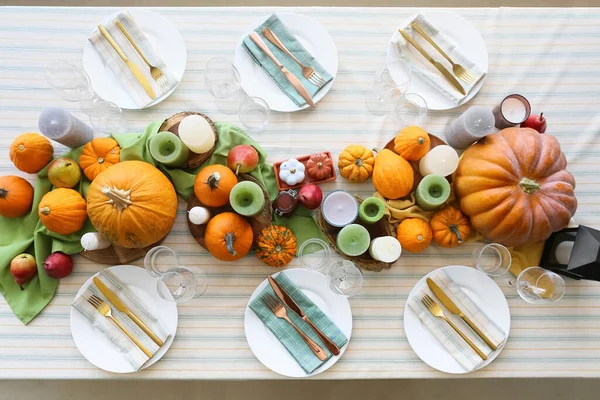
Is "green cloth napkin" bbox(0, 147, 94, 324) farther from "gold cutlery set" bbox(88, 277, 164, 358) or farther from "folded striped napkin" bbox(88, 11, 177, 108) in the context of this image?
"folded striped napkin" bbox(88, 11, 177, 108)

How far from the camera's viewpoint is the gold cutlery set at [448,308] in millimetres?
1470

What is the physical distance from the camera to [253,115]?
1.59 meters

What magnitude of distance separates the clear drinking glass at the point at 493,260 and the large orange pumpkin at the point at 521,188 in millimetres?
68

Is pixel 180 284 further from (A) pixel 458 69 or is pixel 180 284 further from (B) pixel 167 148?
(A) pixel 458 69

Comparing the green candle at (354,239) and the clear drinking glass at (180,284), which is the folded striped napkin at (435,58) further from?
the clear drinking glass at (180,284)

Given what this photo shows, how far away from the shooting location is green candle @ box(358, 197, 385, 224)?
1.43m

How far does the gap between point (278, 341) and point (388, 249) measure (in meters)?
0.49

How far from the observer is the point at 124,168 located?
136 cm

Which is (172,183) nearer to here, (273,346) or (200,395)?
(273,346)

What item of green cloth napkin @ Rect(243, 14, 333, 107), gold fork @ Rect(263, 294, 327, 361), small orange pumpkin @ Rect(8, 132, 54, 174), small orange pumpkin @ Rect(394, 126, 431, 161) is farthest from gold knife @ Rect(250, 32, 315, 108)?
small orange pumpkin @ Rect(8, 132, 54, 174)

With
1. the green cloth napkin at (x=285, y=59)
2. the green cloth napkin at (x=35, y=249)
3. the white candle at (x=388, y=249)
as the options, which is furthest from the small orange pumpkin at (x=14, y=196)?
the white candle at (x=388, y=249)

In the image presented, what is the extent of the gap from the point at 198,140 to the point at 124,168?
0.25 m

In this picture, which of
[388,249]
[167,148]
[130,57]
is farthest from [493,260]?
[130,57]

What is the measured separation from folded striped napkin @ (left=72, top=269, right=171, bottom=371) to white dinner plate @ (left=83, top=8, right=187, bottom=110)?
0.64 metres
